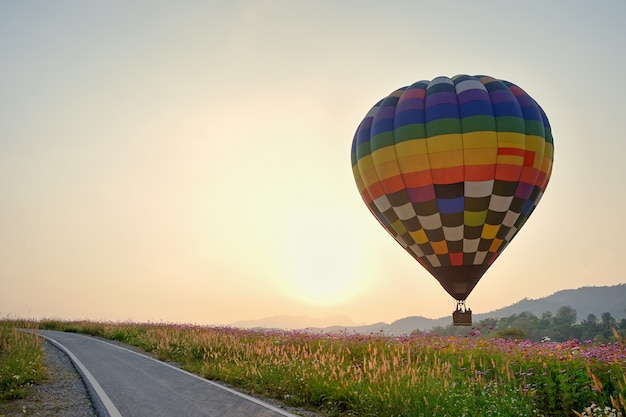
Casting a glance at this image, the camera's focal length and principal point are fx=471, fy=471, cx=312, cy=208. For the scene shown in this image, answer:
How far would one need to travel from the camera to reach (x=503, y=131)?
71.3 feet

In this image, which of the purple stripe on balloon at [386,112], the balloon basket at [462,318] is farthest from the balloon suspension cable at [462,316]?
the purple stripe on balloon at [386,112]

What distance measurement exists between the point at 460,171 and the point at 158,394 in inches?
632

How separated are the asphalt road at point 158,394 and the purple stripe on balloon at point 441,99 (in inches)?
643

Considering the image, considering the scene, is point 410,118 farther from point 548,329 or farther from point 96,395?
point 548,329

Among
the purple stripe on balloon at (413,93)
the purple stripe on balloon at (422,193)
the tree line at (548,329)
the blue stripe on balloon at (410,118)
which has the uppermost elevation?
the purple stripe on balloon at (413,93)

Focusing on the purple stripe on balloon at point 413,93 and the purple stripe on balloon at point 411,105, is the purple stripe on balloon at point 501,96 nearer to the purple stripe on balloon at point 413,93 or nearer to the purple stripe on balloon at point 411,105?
the purple stripe on balloon at point 413,93

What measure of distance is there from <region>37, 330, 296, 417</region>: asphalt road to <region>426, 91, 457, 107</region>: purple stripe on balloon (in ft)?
53.6

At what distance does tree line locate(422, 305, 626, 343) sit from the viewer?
13917mm

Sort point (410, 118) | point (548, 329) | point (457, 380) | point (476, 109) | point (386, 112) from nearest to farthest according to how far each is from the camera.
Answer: point (457, 380), point (476, 109), point (410, 118), point (386, 112), point (548, 329)

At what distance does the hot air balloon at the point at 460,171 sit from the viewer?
70.9 feet

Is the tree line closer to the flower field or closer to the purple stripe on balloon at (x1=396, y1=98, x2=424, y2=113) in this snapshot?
the flower field

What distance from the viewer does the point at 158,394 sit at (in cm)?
1063

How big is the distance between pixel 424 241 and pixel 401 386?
1457 cm

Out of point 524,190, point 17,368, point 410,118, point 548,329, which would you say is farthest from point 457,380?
point 548,329
